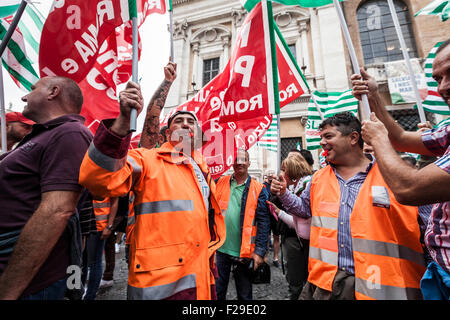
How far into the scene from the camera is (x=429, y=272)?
3.67 ft

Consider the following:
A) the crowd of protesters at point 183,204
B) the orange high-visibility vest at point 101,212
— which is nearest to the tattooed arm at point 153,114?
the crowd of protesters at point 183,204

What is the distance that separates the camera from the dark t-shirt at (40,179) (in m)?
1.07

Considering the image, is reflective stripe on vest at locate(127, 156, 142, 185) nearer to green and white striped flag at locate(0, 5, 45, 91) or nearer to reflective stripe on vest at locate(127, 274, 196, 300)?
reflective stripe on vest at locate(127, 274, 196, 300)

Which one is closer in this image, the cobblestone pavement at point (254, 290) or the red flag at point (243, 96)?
the red flag at point (243, 96)

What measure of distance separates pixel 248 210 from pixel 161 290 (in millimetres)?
1617

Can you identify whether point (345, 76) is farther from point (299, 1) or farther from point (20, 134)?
point (20, 134)

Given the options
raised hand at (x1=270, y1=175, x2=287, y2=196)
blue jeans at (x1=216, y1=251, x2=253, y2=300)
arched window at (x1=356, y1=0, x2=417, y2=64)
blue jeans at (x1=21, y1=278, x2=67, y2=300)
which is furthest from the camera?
arched window at (x1=356, y1=0, x2=417, y2=64)

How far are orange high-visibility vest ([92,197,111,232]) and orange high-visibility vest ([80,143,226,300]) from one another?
1.93 m

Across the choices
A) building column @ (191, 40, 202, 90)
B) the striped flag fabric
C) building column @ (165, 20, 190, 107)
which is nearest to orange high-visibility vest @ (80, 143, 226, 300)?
the striped flag fabric

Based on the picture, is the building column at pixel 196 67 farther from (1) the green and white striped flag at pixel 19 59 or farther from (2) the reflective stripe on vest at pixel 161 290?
(2) the reflective stripe on vest at pixel 161 290

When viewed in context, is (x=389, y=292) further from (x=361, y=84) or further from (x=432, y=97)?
(x=432, y=97)

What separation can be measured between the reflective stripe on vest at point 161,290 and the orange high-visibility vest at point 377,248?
3.20 feet

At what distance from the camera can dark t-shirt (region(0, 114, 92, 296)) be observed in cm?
107
